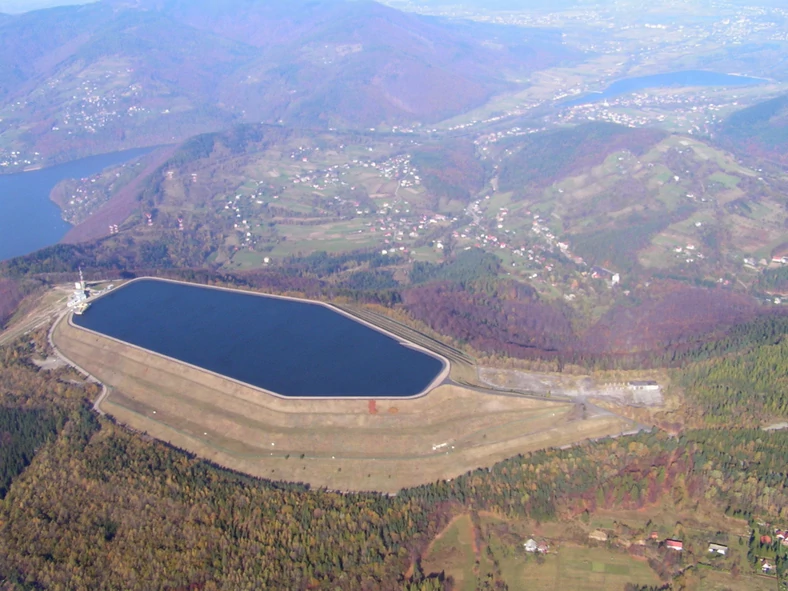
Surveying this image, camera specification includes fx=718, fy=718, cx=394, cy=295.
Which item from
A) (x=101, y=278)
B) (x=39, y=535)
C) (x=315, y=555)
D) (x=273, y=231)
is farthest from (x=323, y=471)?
(x=273, y=231)

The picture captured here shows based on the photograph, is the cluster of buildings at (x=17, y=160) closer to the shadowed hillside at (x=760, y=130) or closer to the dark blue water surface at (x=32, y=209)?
the dark blue water surface at (x=32, y=209)

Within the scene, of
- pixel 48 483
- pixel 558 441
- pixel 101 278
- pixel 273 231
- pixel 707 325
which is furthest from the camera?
pixel 273 231

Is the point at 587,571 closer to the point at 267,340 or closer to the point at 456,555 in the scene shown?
the point at 456,555

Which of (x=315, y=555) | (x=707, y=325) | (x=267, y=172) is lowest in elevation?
(x=267, y=172)

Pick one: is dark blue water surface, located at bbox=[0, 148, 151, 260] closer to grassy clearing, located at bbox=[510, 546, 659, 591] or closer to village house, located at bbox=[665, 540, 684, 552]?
grassy clearing, located at bbox=[510, 546, 659, 591]

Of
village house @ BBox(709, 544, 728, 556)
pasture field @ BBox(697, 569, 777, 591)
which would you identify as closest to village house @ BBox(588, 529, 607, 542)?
pasture field @ BBox(697, 569, 777, 591)

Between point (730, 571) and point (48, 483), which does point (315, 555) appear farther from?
point (730, 571)
